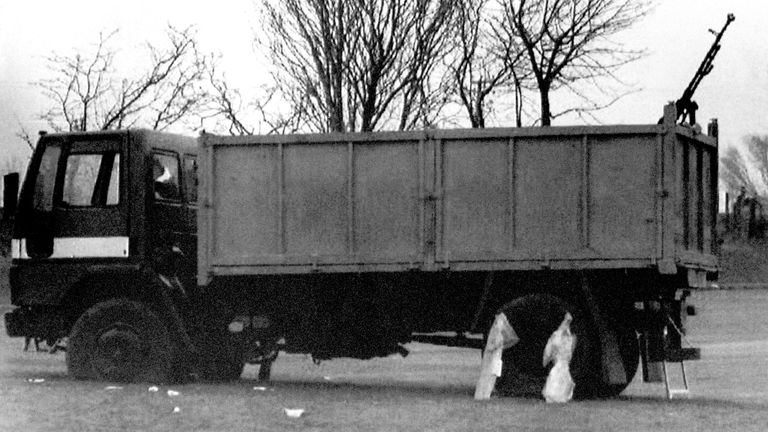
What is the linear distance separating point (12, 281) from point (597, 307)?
6017mm

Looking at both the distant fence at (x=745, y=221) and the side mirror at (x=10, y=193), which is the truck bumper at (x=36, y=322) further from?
the distant fence at (x=745, y=221)

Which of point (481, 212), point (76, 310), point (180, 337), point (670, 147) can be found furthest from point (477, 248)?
point (76, 310)

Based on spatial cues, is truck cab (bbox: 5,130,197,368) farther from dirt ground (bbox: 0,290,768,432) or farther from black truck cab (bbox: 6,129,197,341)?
dirt ground (bbox: 0,290,768,432)

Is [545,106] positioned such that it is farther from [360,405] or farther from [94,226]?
[360,405]

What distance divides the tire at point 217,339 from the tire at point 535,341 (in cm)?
295

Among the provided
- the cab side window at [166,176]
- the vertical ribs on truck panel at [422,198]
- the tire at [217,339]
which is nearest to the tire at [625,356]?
the vertical ribs on truck panel at [422,198]

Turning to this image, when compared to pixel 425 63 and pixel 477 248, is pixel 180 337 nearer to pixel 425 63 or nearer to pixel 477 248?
pixel 477 248

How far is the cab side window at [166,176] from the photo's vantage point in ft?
53.6

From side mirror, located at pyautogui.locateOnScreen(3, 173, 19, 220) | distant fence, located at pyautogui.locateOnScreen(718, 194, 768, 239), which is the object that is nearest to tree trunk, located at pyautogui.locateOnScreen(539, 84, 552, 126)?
side mirror, located at pyautogui.locateOnScreen(3, 173, 19, 220)

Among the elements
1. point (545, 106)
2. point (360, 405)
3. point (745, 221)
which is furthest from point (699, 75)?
point (745, 221)

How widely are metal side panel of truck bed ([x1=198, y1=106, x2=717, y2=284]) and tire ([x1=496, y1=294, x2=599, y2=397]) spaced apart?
14.7 inches

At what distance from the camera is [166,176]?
649 inches

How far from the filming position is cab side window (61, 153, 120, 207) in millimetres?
16250

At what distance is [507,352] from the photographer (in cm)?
1516
